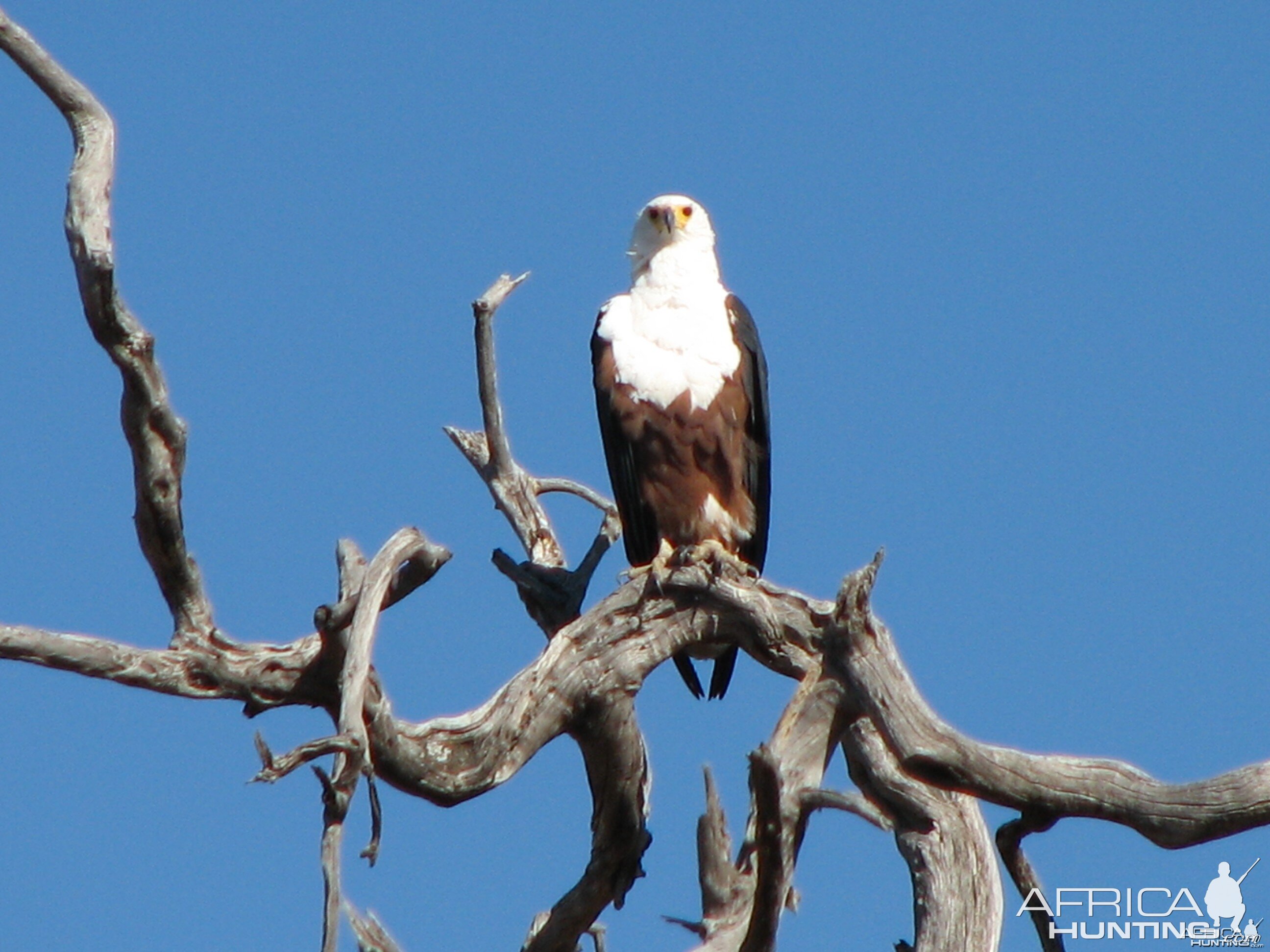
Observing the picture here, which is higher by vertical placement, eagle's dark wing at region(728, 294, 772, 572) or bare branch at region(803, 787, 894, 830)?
eagle's dark wing at region(728, 294, 772, 572)

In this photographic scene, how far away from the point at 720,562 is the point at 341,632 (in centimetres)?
195

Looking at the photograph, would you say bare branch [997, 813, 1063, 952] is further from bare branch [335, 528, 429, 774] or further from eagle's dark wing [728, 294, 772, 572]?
eagle's dark wing [728, 294, 772, 572]

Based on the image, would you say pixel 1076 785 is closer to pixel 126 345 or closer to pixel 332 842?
pixel 332 842

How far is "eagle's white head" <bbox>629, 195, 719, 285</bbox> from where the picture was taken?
652 centimetres

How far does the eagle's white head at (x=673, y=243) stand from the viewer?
6.52 m

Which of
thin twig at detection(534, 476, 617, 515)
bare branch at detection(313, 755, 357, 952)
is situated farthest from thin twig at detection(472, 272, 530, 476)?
bare branch at detection(313, 755, 357, 952)

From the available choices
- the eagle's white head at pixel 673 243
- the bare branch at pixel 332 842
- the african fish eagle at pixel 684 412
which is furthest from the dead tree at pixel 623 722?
the eagle's white head at pixel 673 243

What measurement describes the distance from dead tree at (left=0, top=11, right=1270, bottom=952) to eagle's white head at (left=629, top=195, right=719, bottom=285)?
1598mm

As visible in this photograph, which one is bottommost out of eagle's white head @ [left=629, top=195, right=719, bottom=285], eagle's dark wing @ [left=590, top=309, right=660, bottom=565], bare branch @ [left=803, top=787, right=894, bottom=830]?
bare branch @ [left=803, top=787, right=894, bottom=830]

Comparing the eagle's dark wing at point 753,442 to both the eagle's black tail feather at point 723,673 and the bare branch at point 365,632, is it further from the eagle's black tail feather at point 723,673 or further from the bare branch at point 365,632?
the bare branch at point 365,632

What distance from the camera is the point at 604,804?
5.23 metres

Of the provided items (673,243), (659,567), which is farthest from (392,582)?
(673,243)

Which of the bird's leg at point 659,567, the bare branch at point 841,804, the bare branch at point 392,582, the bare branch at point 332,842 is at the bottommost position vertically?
the bare branch at point 332,842

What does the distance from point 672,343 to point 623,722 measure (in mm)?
1782
